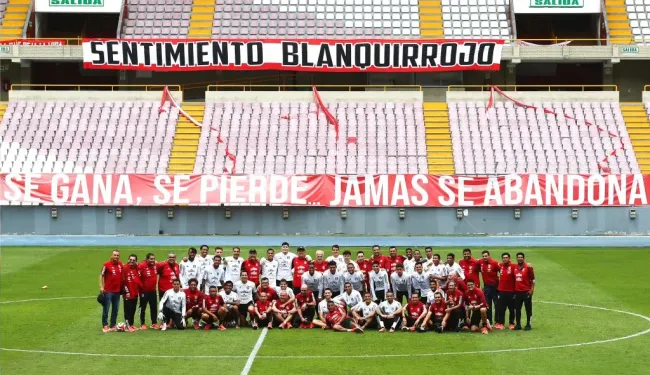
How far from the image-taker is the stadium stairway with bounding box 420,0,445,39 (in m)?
57.7

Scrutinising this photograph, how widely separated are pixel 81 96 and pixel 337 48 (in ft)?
40.5

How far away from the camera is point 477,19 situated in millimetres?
58375

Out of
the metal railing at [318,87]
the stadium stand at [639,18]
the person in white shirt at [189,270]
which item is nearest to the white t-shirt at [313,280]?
the person in white shirt at [189,270]

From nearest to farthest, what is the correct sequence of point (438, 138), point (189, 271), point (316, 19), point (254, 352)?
1. point (254, 352)
2. point (189, 271)
3. point (438, 138)
4. point (316, 19)

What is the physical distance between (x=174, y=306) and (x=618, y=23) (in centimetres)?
3897

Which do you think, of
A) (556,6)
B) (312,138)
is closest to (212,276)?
(312,138)

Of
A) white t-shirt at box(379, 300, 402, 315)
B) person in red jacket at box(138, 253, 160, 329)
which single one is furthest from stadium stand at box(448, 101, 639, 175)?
person in red jacket at box(138, 253, 160, 329)

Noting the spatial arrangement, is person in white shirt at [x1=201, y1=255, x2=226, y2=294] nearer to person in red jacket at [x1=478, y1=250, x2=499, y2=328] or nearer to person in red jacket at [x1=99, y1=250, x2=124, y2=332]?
person in red jacket at [x1=99, y1=250, x2=124, y2=332]

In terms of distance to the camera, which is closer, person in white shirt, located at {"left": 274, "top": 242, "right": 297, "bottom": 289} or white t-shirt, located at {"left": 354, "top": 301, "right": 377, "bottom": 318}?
white t-shirt, located at {"left": 354, "top": 301, "right": 377, "bottom": 318}

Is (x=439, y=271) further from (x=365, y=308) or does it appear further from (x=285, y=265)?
(x=285, y=265)

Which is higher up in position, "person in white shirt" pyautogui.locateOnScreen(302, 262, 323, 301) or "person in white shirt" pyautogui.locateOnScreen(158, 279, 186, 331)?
"person in white shirt" pyautogui.locateOnScreen(302, 262, 323, 301)

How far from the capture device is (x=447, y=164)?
5053 centimetres

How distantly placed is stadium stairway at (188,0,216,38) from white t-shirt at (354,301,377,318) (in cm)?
3489

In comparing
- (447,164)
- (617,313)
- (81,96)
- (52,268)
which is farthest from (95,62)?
(617,313)
